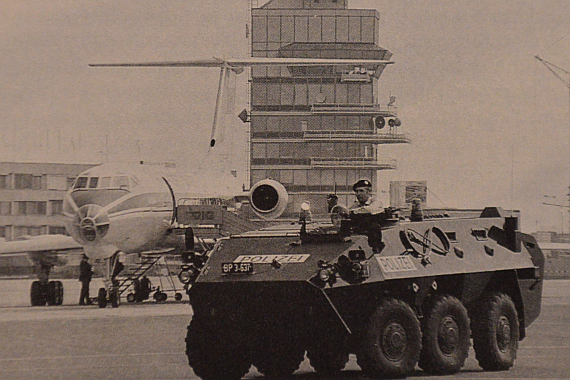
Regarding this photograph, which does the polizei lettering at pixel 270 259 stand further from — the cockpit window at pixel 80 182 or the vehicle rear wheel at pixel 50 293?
the vehicle rear wheel at pixel 50 293

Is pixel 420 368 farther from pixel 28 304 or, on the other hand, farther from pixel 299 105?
pixel 299 105

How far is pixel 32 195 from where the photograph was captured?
55344 mm

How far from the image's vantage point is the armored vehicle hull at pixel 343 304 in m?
14.1

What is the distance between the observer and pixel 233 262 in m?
14.6

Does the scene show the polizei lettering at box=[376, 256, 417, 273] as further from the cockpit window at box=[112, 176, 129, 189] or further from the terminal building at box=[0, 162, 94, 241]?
the terminal building at box=[0, 162, 94, 241]

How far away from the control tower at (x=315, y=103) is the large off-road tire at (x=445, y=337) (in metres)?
61.9

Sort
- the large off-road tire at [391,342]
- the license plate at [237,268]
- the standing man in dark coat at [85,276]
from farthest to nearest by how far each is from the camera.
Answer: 1. the standing man in dark coat at [85,276]
2. the license plate at [237,268]
3. the large off-road tire at [391,342]

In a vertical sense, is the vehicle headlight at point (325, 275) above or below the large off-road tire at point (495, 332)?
above

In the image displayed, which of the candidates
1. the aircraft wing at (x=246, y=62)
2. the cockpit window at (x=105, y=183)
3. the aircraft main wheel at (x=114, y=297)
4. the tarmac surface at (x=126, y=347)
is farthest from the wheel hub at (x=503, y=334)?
the aircraft wing at (x=246, y=62)

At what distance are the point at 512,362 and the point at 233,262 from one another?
3977 mm

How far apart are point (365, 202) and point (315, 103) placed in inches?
2593

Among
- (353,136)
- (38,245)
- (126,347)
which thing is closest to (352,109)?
(353,136)

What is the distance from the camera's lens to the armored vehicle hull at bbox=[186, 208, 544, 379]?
556 inches

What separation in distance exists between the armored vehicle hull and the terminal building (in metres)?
23.9
